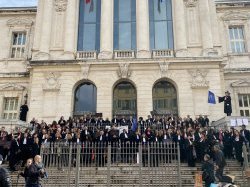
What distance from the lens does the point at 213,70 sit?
24.0 metres

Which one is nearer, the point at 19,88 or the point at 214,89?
the point at 214,89

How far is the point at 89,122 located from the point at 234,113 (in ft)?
43.6

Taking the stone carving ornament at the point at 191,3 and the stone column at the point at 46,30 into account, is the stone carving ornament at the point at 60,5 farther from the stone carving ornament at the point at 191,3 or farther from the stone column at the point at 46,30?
the stone carving ornament at the point at 191,3

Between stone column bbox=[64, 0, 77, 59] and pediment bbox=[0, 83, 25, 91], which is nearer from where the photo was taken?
stone column bbox=[64, 0, 77, 59]

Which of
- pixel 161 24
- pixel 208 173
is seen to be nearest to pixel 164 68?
pixel 161 24

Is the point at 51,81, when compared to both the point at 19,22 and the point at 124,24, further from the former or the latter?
the point at 19,22

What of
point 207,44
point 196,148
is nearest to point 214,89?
point 207,44

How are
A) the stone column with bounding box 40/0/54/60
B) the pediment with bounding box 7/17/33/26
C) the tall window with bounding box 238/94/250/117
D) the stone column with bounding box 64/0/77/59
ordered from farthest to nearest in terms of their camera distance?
the pediment with bounding box 7/17/33/26
the tall window with bounding box 238/94/250/117
the stone column with bounding box 40/0/54/60
the stone column with bounding box 64/0/77/59

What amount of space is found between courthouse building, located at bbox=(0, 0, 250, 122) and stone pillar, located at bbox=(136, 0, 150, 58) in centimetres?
8

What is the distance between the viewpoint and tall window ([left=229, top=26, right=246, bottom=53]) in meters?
28.4

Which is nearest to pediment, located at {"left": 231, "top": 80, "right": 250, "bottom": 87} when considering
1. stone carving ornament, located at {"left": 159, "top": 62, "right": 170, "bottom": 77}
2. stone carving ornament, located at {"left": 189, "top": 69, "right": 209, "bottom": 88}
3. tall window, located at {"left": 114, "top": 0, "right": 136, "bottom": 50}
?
stone carving ornament, located at {"left": 189, "top": 69, "right": 209, "bottom": 88}

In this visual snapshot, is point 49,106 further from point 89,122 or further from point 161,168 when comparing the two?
point 161,168

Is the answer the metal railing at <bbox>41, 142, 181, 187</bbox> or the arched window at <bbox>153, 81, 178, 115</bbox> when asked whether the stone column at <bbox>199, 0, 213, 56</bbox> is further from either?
the metal railing at <bbox>41, 142, 181, 187</bbox>

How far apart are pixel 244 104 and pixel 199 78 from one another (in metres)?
5.57
